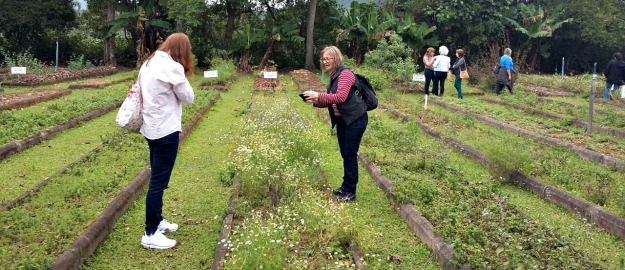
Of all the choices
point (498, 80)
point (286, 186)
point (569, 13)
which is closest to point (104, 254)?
point (286, 186)

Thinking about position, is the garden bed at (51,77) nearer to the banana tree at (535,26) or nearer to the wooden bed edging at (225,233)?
the wooden bed edging at (225,233)

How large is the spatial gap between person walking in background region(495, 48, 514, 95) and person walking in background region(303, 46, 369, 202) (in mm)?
12312

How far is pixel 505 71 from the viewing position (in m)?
17.4

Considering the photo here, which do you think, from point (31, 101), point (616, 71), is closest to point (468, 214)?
point (31, 101)

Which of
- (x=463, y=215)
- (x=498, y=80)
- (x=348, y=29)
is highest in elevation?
(x=348, y=29)

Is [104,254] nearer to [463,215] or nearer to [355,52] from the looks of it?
[463,215]

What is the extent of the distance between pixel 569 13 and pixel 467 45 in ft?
19.3

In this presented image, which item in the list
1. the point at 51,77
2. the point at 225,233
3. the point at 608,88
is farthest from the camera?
the point at 51,77

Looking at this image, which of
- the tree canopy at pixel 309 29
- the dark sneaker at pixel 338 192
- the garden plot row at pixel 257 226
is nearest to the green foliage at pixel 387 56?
the tree canopy at pixel 309 29

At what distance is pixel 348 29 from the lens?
26797 millimetres

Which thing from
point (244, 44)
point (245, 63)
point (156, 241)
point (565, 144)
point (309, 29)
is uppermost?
point (309, 29)

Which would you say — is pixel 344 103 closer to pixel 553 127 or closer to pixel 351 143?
pixel 351 143

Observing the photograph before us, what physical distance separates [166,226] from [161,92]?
4.70ft

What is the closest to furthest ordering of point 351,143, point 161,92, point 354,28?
point 161,92, point 351,143, point 354,28
